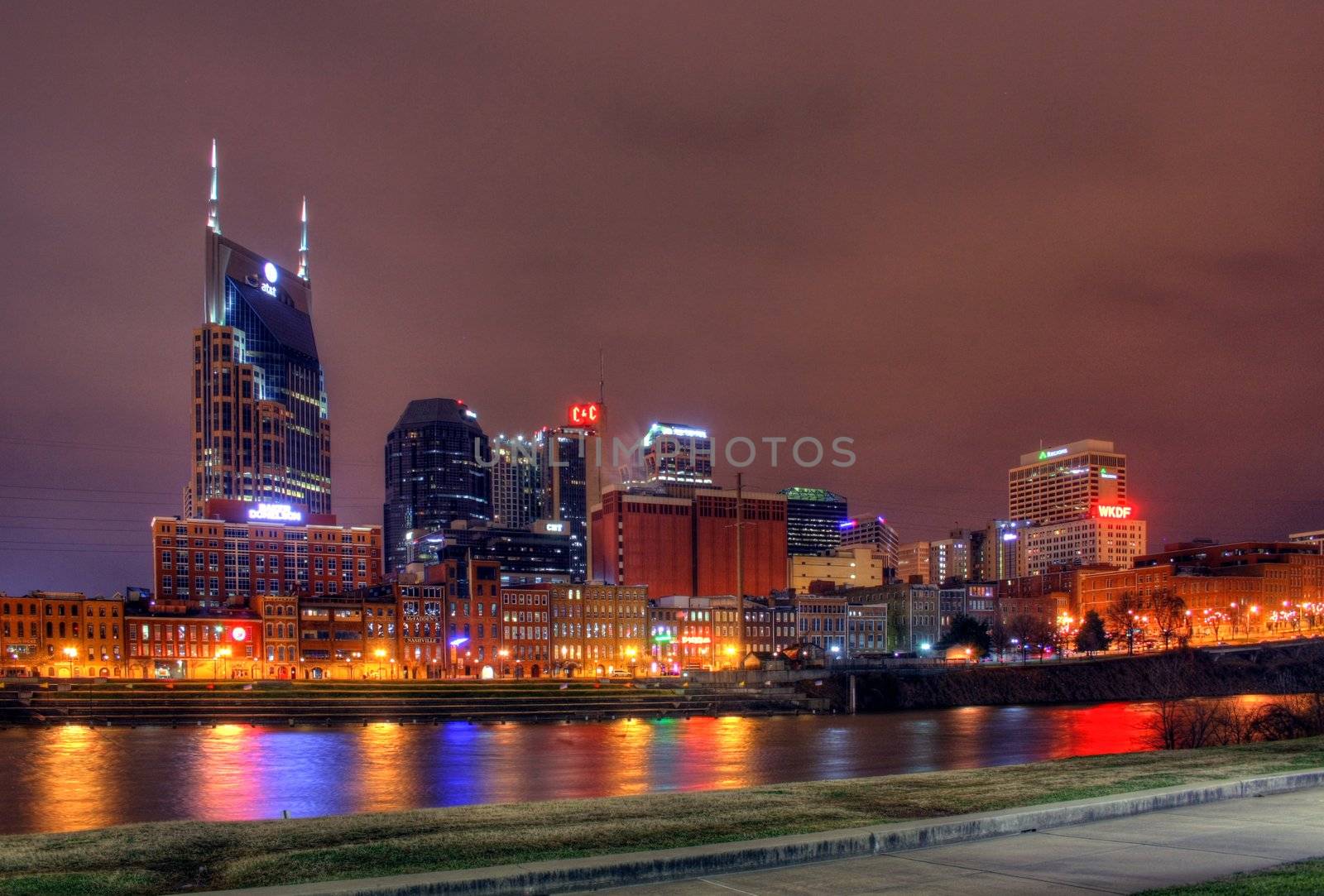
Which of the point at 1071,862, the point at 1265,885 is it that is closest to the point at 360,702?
the point at 1071,862

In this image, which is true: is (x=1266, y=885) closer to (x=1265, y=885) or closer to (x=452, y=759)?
(x=1265, y=885)

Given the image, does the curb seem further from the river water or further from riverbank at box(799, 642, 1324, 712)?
riverbank at box(799, 642, 1324, 712)

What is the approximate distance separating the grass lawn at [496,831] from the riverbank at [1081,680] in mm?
121584

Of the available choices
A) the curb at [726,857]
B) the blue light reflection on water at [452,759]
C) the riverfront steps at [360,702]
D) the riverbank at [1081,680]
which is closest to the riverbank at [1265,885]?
the curb at [726,857]

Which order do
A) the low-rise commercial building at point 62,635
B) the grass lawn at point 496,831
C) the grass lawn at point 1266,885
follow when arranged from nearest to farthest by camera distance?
1. the grass lawn at point 1266,885
2. the grass lawn at point 496,831
3. the low-rise commercial building at point 62,635

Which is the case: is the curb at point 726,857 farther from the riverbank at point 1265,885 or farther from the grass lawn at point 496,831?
the riverbank at point 1265,885

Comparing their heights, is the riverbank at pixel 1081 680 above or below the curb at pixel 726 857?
below

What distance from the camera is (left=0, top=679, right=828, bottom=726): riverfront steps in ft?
362

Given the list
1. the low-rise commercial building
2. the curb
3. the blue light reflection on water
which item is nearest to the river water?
the blue light reflection on water

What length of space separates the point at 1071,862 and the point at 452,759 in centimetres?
6431

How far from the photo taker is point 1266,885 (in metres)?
13.1

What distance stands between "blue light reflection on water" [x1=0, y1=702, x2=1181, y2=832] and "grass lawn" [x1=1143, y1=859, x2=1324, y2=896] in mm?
36599

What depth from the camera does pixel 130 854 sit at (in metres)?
17.3

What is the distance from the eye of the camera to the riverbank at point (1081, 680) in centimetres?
14562
